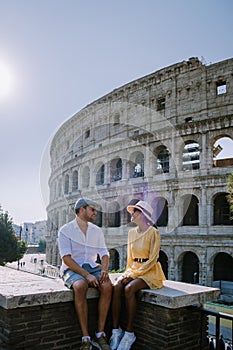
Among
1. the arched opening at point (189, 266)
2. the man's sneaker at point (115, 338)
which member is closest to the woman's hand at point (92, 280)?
the man's sneaker at point (115, 338)

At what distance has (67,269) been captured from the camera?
11.8 feet

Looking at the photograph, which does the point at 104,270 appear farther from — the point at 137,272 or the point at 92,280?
the point at 137,272

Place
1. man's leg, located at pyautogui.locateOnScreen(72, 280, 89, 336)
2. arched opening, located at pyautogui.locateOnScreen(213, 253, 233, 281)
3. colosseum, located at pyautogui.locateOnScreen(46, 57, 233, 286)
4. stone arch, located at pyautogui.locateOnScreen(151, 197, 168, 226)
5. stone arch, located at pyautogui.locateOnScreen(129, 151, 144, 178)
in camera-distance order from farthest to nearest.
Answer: stone arch, located at pyautogui.locateOnScreen(129, 151, 144, 178), stone arch, located at pyautogui.locateOnScreen(151, 197, 168, 226), arched opening, located at pyautogui.locateOnScreen(213, 253, 233, 281), colosseum, located at pyautogui.locateOnScreen(46, 57, 233, 286), man's leg, located at pyautogui.locateOnScreen(72, 280, 89, 336)

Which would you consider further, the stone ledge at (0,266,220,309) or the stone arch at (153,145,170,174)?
the stone arch at (153,145,170,174)

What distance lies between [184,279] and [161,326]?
20.6m

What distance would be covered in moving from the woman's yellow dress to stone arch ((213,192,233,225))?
19242 millimetres

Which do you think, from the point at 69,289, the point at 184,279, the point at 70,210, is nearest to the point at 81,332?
the point at 69,289

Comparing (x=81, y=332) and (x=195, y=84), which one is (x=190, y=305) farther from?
(x=195, y=84)

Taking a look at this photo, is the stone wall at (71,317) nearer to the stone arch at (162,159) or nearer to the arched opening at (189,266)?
the stone arch at (162,159)

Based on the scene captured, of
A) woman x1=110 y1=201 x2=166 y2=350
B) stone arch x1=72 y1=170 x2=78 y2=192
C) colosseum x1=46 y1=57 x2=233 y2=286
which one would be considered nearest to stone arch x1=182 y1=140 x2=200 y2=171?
colosseum x1=46 y1=57 x2=233 y2=286

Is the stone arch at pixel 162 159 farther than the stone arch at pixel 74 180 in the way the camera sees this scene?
No

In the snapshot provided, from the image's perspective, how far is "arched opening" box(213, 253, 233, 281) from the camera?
21.6 meters

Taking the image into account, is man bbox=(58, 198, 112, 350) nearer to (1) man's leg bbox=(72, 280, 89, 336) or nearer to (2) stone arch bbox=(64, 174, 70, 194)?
(1) man's leg bbox=(72, 280, 89, 336)

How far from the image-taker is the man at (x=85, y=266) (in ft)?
10.5
